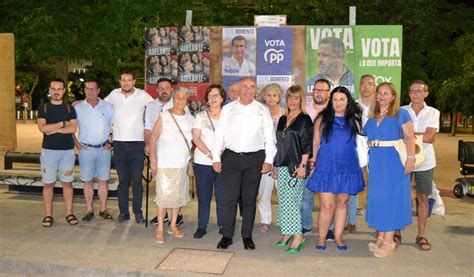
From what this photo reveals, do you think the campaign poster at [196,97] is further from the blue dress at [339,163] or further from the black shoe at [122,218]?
the blue dress at [339,163]

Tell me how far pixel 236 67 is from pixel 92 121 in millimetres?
2652

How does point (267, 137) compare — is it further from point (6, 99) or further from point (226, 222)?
point (6, 99)

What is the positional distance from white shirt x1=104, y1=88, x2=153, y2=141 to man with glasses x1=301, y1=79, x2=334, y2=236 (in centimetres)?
236

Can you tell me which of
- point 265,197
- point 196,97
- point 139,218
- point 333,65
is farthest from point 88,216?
point 333,65

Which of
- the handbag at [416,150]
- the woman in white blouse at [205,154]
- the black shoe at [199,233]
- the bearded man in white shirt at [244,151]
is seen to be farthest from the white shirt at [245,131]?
the handbag at [416,150]

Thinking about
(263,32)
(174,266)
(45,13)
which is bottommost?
(174,266)

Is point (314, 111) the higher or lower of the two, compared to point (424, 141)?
higher

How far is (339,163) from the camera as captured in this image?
5.92m

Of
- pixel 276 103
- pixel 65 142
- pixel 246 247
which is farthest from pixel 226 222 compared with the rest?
pixel 65 142

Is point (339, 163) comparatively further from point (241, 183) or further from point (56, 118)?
point (56, 118)

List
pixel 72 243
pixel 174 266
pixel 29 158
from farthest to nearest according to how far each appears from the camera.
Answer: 1. pixel 29 158
2. pixel 72 243
3. pixel 174 266

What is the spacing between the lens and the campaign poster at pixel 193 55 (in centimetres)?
877

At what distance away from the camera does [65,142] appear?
23.1 ft

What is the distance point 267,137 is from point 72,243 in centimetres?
270
